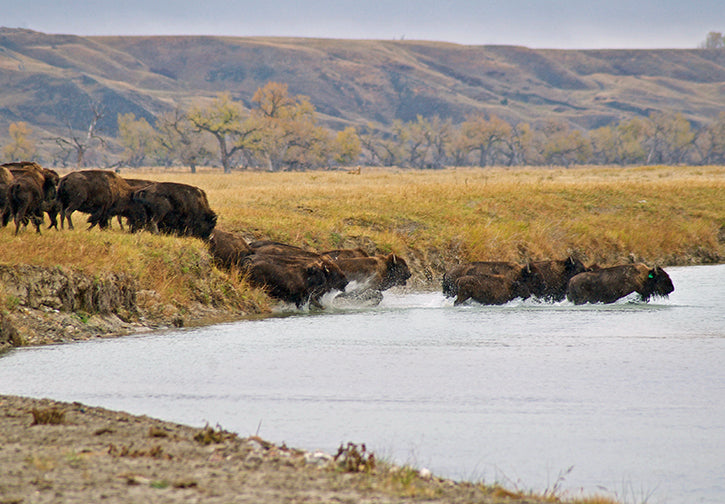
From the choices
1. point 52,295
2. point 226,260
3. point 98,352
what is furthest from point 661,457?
point 226,260

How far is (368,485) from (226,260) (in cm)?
1076

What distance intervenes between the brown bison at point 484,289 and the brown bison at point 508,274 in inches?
8.9

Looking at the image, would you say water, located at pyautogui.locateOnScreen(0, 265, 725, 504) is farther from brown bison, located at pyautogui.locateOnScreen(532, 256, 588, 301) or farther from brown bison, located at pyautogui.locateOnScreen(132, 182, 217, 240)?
brown bison, located at pyautogui.locateOnScreen(132, 182, 217, 240)

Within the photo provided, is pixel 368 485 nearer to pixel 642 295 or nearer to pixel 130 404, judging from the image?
pixel 130 404

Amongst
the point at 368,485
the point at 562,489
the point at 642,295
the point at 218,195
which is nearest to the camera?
the point at 368,485

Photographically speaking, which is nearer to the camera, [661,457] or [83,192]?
[661,457]

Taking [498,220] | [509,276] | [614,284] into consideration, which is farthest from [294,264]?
[498,220]

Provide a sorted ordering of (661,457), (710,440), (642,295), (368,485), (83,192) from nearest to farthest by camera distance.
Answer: (368,485)
(661,457)
(710,440)
(83,192)
(642,295)

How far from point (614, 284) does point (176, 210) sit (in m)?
8.66

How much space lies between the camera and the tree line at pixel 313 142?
108 metres

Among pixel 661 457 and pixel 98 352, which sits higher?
pixel 661 457

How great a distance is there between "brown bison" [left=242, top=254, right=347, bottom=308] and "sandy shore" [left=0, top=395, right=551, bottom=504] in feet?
27.5

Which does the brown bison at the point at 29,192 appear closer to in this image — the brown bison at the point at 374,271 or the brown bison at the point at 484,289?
the brown bison at the point at 374,271

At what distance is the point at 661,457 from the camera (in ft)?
21.6
